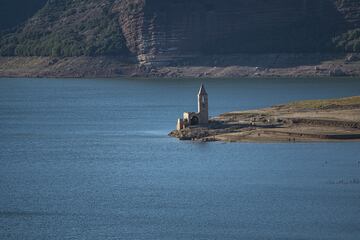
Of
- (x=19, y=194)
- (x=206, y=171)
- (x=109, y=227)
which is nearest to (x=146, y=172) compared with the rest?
(x=206, y=171)

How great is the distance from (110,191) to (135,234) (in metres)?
11.5

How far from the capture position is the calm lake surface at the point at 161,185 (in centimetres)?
6147

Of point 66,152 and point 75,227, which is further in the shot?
point 66,152

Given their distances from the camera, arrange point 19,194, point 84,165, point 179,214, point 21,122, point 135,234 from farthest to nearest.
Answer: point 21,122
point 84,165
point 19,194
point 179,214
point 135,234

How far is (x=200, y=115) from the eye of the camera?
96.5 meters

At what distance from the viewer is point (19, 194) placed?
2800 inches

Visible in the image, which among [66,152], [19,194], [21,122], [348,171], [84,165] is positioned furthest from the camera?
[21,122]

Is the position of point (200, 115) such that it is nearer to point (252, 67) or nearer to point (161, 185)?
point (161, 185)

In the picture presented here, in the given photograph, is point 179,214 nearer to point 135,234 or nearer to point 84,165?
point 135,234

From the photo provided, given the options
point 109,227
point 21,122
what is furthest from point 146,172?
point 21,122

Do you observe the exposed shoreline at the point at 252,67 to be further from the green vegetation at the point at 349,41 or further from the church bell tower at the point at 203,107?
the church bell tower at the point at 203,107

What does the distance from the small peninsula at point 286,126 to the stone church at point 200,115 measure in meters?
0.53

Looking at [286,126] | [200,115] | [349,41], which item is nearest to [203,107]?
[200,115]

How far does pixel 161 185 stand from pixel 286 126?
71.6ft
